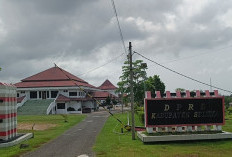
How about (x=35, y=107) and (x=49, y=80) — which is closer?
(x=35, y=107)

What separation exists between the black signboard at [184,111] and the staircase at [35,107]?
40.5 meters

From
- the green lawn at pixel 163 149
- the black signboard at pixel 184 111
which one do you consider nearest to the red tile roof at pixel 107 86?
the black signboard at pixel 184 111

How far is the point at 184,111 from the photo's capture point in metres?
20.3

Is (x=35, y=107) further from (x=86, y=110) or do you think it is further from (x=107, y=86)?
(x=107, y=86)

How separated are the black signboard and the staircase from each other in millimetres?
40544

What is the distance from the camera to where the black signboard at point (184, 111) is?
20.0 metres

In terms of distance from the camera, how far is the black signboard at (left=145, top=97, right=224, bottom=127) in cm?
2003

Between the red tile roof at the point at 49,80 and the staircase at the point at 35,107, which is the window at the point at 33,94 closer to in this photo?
the staircase at the point at 35,107

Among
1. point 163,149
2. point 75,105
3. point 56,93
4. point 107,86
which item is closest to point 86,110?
point 75,105

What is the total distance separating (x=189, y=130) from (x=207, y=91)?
10.3ft

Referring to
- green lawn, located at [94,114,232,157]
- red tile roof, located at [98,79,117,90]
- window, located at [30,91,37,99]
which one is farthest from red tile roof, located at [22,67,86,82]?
green lawn, located at [94,114,232,157]

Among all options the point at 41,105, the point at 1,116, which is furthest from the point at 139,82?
the point at 1,116

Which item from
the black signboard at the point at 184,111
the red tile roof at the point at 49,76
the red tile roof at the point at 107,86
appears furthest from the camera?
the red tile roof at the point at 107,86

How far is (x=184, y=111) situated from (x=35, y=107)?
4461 centimetres
